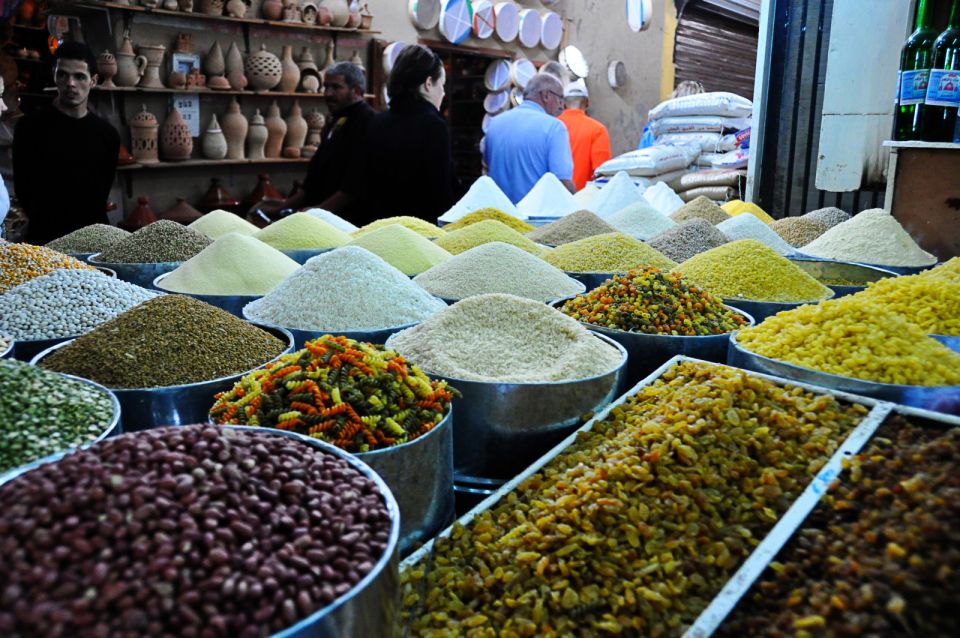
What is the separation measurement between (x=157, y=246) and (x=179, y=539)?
60.1 inches

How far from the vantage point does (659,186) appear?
11.3 ft

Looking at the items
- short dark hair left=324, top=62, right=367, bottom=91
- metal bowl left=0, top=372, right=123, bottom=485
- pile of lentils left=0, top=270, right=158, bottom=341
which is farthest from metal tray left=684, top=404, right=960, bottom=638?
short dark hair left=324, top=62, right=367, bottom=91

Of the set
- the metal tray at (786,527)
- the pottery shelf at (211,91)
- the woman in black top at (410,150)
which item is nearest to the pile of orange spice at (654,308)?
the metal tray at (786,527)

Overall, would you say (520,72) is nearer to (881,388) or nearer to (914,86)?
(914,86)

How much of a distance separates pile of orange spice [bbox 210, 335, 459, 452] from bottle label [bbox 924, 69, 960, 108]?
1.74 metres

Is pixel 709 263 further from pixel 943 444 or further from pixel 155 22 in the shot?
pixel 155 22

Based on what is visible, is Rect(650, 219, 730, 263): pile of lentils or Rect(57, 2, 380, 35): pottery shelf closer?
Rect(650, 219, 730, 263): pile of lentils

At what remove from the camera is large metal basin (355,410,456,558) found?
2.69 ft

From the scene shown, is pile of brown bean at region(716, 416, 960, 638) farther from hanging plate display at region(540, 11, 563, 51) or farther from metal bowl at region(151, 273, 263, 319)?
hanging plate display at region(540, 11, 563, 51)

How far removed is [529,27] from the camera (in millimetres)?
6781

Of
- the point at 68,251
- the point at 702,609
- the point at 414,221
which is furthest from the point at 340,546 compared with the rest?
the point at 414,221

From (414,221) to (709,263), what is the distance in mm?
1173

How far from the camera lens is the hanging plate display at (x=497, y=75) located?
6.52 metres

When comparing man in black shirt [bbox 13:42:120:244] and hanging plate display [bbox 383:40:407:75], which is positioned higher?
hanging plate display [bbox 383:40:407:75]
